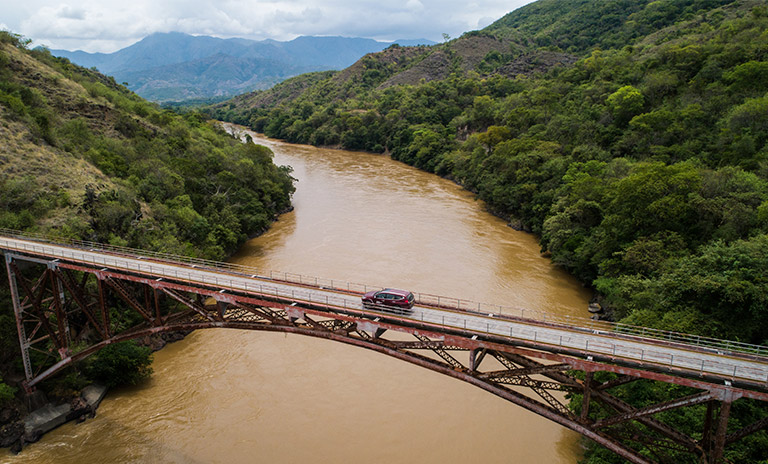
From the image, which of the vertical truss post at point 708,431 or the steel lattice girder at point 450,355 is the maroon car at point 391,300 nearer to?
the steel lattice girder at point 450,355

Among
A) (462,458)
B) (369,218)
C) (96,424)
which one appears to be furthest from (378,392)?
(369,218)

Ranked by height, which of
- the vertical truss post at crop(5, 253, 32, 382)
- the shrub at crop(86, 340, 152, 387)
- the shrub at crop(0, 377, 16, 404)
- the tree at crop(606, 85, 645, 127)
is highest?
the tree at crop(606, 85, 645, 127)

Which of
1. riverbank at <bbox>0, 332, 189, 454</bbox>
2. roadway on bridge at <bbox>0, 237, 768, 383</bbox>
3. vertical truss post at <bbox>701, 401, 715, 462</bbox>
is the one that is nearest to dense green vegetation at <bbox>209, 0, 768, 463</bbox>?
vertical truss post at <bbox>701, 401, 715, 462</bbox>

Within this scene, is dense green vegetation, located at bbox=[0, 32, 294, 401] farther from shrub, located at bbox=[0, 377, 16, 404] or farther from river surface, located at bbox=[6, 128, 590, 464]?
river surface, located at bbox=[6, 128, 590, 464]

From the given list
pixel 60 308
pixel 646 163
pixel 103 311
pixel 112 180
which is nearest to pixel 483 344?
pixel 103 311

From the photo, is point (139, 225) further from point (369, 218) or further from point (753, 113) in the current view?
point (753, 113)

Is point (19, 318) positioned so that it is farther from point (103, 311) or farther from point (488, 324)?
point (488, 324)
